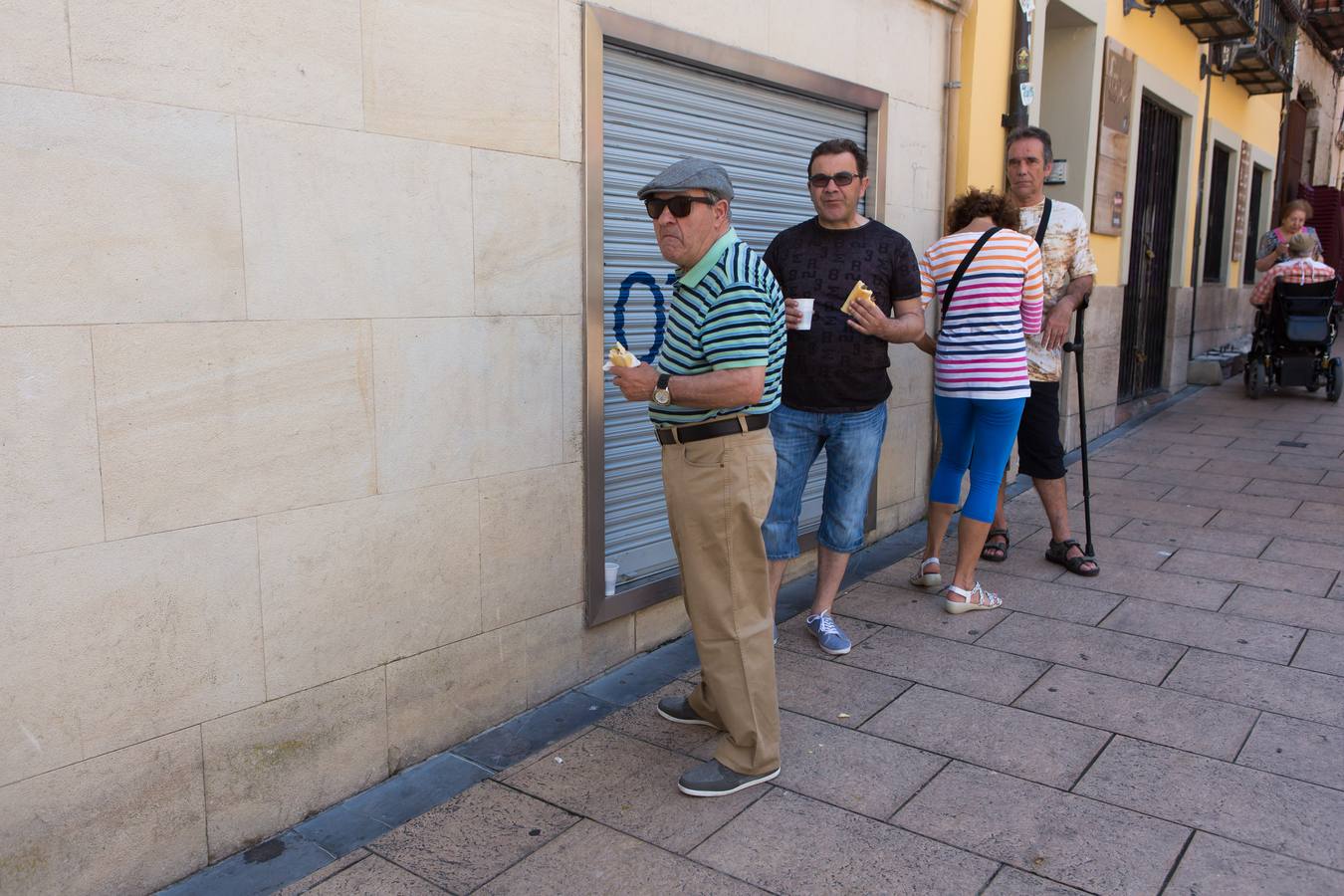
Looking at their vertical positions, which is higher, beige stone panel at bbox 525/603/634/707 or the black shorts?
the black shorts

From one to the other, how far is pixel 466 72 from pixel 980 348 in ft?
7.69

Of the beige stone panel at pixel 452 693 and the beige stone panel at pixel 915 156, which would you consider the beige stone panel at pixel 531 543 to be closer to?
the beige stone panel at pixel 452 693

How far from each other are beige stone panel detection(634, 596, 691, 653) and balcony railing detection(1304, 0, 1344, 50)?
15.9m

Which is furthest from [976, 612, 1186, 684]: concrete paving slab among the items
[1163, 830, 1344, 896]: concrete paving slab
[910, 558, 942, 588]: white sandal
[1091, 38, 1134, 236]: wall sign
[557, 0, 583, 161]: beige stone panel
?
[1091, 38, 1134, 236]: wall sign

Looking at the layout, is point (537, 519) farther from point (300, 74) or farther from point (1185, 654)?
point (1185, 654)

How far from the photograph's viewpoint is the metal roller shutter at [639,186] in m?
4.09

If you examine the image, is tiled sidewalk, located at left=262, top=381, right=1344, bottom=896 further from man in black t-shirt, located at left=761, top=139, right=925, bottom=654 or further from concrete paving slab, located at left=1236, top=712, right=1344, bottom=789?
man in black t-shirt, located at left=761, top=139, right=925, bottom=654

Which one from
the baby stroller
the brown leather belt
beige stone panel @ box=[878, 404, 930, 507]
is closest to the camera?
the brown leather belt

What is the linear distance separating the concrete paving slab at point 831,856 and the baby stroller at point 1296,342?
944 cm

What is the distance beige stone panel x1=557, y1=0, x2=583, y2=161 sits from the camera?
3660mm

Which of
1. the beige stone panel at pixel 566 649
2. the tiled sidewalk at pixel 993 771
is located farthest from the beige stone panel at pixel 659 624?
the tiled sidewalk at pixel 993 771

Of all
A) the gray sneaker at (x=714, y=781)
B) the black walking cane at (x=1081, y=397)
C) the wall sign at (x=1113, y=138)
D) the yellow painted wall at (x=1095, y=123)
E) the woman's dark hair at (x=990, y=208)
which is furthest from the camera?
the wall sign at (x=1113, y=138)

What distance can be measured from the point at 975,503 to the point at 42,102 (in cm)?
366

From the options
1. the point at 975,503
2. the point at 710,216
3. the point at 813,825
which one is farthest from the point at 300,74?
the point at 975,503
